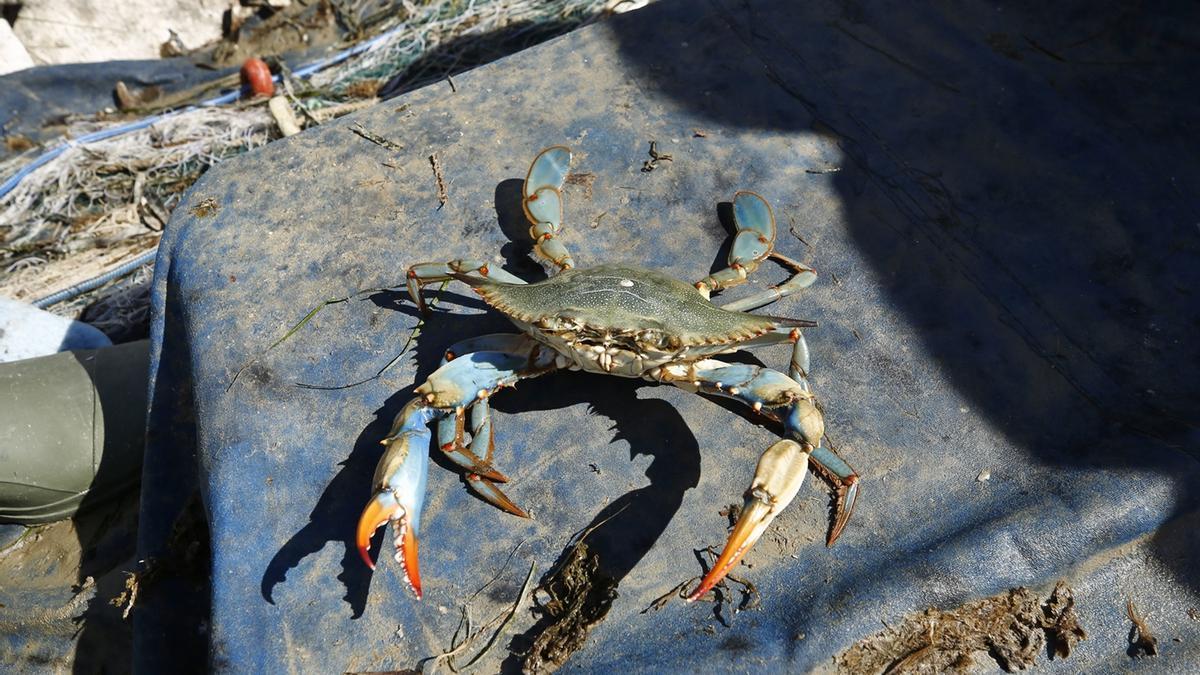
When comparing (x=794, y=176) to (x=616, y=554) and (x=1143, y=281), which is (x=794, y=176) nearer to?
(x=1143, y=281)

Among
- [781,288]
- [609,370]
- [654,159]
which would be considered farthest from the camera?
[654,159]

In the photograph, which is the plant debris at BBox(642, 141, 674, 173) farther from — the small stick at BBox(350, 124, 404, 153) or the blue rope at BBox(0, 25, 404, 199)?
the blue rope at BBox(0, 25, 404, 199)

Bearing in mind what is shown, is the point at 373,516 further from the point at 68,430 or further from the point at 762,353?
the point at 68,430

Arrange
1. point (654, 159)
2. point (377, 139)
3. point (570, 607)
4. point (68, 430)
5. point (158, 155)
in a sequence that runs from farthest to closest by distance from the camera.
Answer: point (158, 155) < point (377, 139) < point (654, 159) < point (68, 430) < point (570, 607)

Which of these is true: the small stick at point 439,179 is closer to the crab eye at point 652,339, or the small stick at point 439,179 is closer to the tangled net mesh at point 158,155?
the crab eye at point 652,339

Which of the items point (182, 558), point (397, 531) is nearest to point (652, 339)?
point (397, 531)

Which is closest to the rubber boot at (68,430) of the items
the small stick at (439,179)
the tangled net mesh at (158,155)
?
the tangled net mesh at (158,155)
